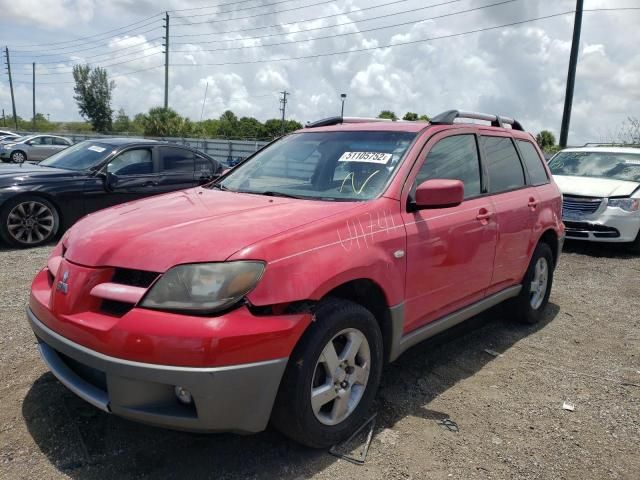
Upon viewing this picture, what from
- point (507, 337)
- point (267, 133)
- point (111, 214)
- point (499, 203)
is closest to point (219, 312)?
point (111, 214)

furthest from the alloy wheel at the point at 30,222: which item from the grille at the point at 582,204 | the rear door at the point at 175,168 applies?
the grille at the point at 582,204

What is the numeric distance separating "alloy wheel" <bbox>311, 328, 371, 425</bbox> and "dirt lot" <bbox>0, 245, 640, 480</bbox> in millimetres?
234

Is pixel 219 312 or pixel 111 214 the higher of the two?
pixel 111 214

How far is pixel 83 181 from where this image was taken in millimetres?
7375

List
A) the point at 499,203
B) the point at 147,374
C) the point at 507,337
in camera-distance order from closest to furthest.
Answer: the point at 147,374, the point at 499,203, the point at 507,337

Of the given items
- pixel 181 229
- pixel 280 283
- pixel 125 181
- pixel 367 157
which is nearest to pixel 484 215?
pixel 367 157

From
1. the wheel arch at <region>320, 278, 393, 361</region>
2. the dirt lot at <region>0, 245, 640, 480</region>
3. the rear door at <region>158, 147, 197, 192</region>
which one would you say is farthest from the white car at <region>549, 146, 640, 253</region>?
the wheel arch at <region>320, 278, 393, 361</region>

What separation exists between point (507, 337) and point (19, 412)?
12.0ft

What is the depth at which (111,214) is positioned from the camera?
306 centimetres

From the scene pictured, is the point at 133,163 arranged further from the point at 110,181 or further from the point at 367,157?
the point at 367,157

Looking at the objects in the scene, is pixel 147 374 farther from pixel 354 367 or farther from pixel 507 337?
pixel 507 337

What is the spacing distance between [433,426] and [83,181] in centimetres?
613

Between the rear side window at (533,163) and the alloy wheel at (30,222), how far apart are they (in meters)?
5.97

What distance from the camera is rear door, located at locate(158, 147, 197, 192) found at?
8234mm
